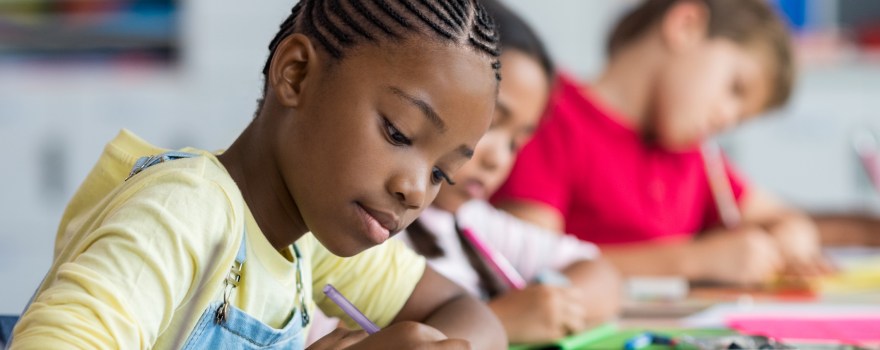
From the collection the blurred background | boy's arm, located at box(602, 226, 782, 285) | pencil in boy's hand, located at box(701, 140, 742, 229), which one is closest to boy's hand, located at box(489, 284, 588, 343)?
boy's arm, located at box(602, 226, 782, 285)

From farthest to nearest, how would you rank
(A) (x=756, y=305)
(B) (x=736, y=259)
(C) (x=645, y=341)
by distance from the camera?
(B) (x=736, y=259)
(A) (x=756, y=305)
(C) (x=645, y=341)

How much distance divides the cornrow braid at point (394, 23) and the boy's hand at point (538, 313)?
0.30m

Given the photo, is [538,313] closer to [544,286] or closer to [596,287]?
[544,286]

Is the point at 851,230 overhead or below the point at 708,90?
below

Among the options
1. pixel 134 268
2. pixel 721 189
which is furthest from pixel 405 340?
pixel 721 189

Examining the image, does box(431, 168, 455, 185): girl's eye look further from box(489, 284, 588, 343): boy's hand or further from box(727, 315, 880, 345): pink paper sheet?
box(727, 315, 880, 345): pink paper sheet

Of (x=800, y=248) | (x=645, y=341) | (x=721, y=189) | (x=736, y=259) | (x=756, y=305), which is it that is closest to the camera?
(x=645, y=341)

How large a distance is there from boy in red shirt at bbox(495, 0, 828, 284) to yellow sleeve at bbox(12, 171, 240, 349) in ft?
3.00

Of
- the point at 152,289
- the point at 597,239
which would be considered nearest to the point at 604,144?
the point at 597,239

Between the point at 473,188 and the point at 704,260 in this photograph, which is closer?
the point at 473,188

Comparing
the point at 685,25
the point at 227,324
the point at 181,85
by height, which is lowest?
the point at 181,85

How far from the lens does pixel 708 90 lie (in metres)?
1.54

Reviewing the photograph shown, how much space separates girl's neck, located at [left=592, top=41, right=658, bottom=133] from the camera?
1643 mm

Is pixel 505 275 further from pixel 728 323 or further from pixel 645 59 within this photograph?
pixel 645 59
